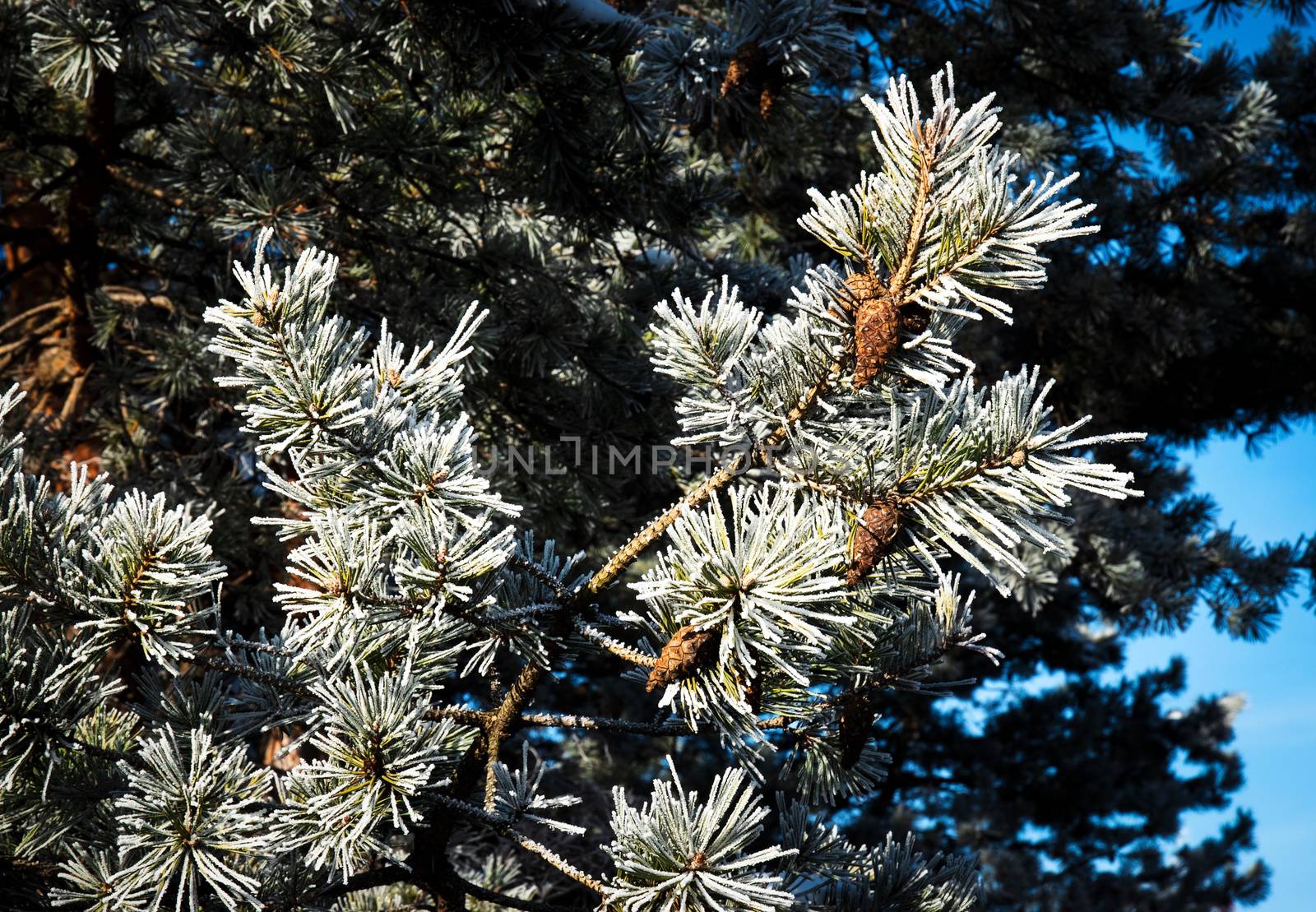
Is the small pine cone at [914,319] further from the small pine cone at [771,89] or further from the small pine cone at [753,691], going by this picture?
the small pine cone at [771,89]

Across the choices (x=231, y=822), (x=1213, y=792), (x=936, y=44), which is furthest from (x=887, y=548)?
(x=1213, y=792)

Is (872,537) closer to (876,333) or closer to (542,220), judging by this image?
(876,333)

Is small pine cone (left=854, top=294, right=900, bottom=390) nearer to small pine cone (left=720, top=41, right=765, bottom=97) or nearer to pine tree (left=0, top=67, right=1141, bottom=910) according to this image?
pine tree (left=0, top=67, right=1141, bottom=910)

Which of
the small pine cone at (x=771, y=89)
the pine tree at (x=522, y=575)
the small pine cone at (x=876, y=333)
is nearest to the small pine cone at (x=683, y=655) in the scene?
the pine tree at (x=522, y=575)

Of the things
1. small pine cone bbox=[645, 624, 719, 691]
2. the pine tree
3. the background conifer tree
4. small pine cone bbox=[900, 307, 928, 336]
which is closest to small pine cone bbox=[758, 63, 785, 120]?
the background conifer tree

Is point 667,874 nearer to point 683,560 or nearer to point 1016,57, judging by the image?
point 683,560

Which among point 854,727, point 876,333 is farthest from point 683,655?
point 854,727
